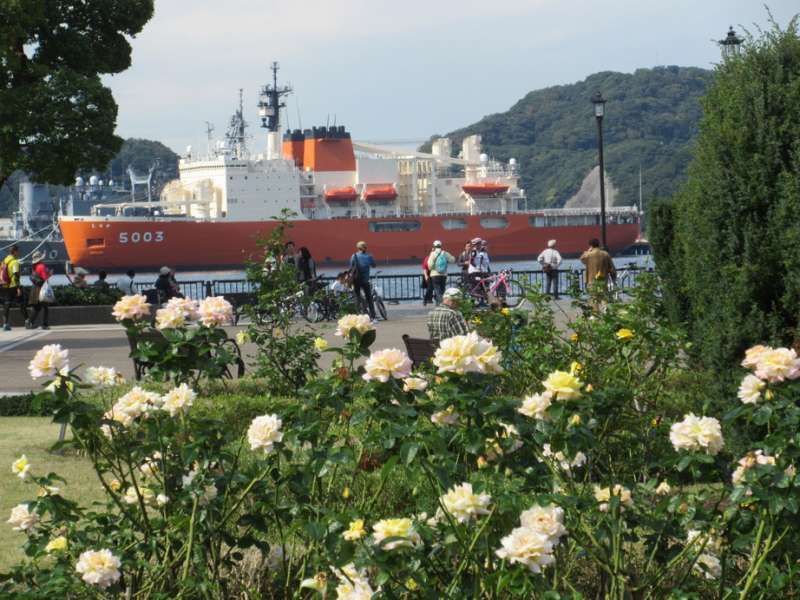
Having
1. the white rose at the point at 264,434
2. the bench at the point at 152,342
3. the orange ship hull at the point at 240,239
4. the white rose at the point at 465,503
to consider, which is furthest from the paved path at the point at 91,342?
the orange ship hull at the point at 240,239

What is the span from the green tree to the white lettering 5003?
5829 centimetres

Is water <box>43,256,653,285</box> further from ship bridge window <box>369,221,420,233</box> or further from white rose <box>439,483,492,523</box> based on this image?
white rose <box>439,483,492,523</box>

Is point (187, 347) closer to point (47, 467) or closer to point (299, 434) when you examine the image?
point (299, 434)

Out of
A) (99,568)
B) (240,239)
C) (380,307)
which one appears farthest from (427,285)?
(240,239)

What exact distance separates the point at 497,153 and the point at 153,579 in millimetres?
143913

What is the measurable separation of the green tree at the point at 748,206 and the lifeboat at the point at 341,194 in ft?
204

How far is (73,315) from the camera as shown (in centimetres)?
2084

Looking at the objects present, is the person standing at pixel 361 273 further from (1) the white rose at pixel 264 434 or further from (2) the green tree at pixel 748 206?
(1) the white rose at pixel 264 434

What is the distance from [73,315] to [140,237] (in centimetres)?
4323

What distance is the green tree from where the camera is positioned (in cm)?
573

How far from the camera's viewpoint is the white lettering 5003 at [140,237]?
207 feet

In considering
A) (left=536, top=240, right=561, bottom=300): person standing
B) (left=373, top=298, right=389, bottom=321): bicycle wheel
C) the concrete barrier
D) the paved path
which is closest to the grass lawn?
the paved path

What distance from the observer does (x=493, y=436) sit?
3305mm

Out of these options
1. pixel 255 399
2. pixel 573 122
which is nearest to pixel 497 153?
pixel 573 122
